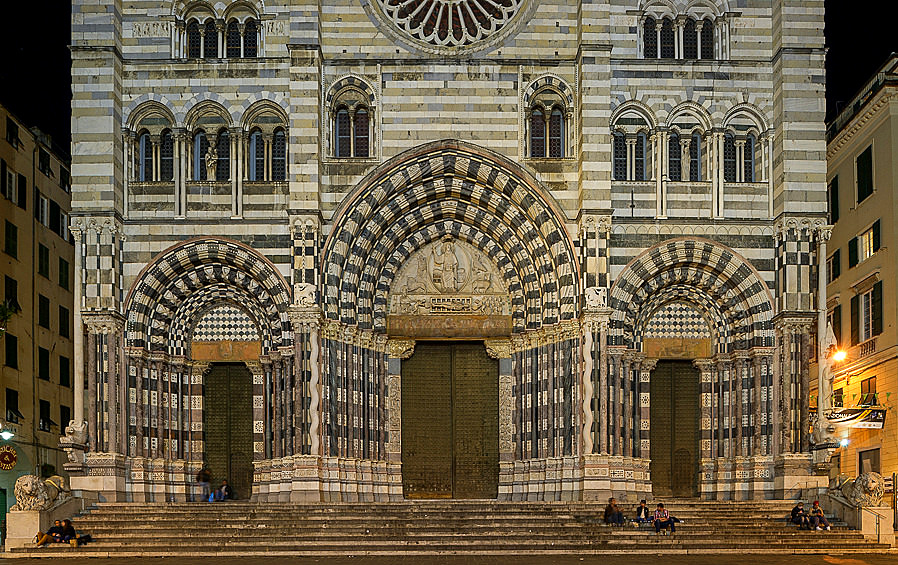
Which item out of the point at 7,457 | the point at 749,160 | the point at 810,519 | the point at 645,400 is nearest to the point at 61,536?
the point at 7,457

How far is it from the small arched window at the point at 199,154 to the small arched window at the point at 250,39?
2.52 m

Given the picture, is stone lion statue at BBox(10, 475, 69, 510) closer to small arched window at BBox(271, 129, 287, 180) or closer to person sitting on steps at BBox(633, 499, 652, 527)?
small arched window at BBox(271, 129, 287, 180)

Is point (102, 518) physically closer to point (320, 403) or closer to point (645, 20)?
point (320, 403)

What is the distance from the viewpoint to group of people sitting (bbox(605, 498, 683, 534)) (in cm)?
3078

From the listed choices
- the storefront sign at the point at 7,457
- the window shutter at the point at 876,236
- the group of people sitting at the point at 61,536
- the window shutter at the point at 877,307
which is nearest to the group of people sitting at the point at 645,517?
the window shutter at the point at 877,307

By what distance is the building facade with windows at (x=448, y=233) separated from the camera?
115 ft

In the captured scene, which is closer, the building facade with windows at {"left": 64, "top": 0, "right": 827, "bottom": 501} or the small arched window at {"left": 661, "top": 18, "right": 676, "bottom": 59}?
the building facade with windows at {"left": 64, "top": 0, "right": 827, "bottom": 501}

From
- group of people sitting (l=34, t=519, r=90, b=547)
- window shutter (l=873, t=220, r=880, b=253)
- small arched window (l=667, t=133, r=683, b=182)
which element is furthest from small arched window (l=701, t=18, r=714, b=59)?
group of people sitting (l=34, t=519, r=90, b=547)

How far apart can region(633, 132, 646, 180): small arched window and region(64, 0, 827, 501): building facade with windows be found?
11 cm

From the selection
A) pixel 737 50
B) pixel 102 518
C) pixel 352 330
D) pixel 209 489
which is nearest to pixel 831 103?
pixel 737 50

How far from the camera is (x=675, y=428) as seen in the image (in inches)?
1448

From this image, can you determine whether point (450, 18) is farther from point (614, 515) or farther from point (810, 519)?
point (810, 519)

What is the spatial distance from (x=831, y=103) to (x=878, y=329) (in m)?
11.2

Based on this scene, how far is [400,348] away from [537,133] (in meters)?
7.09
